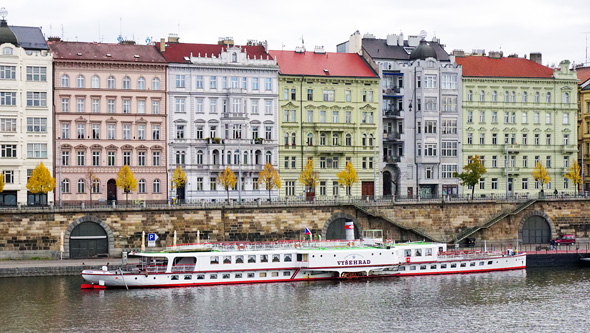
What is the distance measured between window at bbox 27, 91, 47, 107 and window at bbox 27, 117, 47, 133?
5.09ft

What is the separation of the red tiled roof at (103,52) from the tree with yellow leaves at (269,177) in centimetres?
1629

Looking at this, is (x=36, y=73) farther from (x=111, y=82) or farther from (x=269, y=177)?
(x=269, y=177)

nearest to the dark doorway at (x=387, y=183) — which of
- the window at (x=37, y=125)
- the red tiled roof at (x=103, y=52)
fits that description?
the red tiled roof at (x=103, y=52)

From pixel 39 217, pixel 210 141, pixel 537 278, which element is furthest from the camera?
pixel 210 141

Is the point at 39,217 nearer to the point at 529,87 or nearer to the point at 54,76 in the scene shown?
the point at 54,76

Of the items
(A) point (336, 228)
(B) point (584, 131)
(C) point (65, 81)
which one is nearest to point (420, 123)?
(A) point (336, 228)

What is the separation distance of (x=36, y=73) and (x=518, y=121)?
2244 inches

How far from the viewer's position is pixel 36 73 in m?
100

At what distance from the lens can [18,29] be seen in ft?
339

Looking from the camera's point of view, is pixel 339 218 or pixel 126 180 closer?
pixel 126 180

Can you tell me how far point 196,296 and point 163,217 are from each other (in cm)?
2022

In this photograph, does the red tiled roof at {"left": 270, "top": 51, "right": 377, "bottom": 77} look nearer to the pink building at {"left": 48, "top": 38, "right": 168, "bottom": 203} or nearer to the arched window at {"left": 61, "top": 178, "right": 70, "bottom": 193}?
the pink building at {"left": 48, "top": 38, "right": 168, "bottom": 203}

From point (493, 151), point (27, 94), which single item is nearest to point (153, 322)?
point (27, 94)

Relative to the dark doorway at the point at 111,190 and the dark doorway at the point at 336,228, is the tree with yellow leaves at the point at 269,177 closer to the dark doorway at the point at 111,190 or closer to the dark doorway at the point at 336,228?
the dark doorway at the point at 336,228
